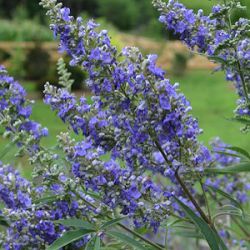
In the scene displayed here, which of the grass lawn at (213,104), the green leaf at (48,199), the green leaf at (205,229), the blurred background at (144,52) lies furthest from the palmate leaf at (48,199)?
the blurred background at (144,52)

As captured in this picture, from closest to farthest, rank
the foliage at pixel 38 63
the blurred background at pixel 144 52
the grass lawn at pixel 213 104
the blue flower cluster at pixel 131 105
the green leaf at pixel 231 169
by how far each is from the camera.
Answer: the blue flower cluster at pixel 131 105 < the green leaf at pixel 231 169 < the grass lawn at pixel 213 104 < the blurred background at pixel 144 52 < the foliage at pixel 38 63

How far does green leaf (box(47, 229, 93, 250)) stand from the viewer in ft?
5.16

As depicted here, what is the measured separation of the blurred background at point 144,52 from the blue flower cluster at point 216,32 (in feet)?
27.3

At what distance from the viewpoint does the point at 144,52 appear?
712 inches

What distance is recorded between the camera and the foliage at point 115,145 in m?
1.59

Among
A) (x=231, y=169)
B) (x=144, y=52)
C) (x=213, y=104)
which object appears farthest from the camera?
(x=144, y=52)

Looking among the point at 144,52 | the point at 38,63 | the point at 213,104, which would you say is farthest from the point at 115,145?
the point at 144,52

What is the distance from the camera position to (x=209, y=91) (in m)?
16.3

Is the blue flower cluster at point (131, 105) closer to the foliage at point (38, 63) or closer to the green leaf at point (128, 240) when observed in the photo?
the green leaf at point (128, 240)

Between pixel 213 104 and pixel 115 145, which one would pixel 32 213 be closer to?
pixel 115 145

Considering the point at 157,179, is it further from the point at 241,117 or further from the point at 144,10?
the point at 144,10

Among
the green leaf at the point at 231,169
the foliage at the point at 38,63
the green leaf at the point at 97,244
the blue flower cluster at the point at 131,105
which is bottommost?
the green leaf at the point at 97,244

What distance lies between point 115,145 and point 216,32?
0.45 metres

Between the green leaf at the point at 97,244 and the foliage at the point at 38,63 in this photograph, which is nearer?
the green leaf at the point at 97,244
